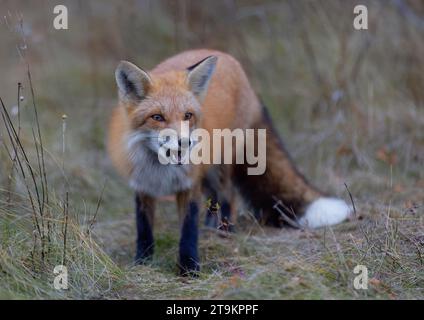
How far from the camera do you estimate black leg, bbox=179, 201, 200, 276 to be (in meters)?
4.10

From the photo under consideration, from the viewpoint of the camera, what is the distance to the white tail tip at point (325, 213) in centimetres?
468

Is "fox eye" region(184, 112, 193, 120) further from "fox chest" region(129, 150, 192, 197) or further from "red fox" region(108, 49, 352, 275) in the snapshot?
"fox chest" region(129, 150, 192, 197)

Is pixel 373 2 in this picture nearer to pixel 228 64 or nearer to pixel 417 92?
pixel 417 92

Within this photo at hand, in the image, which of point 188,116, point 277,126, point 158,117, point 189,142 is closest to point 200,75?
point 188,116

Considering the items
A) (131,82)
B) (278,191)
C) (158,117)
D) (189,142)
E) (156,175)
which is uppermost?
(131,82)

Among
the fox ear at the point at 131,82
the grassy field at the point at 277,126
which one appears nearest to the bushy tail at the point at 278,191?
the grassy field at the point at 277,126

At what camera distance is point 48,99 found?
740 cm

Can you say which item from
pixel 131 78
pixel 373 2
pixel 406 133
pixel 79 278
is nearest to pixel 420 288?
pixel 79 278

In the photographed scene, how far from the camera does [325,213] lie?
4.71 metres

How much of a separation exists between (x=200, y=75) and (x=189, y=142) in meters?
0.63

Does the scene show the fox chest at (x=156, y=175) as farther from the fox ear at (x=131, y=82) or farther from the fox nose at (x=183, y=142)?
the fox nose at (x=183, y=142)

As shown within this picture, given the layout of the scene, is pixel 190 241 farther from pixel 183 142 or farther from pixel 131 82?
pixel 131 82
